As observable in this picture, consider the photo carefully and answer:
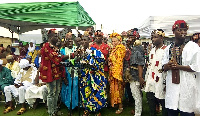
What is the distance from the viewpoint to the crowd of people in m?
2.60

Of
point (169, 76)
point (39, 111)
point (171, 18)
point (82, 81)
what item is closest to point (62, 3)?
point (82, 81)

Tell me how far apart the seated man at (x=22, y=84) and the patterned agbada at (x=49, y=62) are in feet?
4.83

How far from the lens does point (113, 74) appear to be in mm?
4480

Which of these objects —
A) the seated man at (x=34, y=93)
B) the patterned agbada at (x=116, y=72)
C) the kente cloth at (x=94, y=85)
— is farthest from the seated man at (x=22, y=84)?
the patterned agbada at (x=116, y=72)

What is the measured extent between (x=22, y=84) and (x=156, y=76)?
3891 mm

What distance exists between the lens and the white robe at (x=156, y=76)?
3.28 metres

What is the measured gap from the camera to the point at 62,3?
19.7 feet

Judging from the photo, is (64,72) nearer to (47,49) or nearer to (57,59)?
(57,59)

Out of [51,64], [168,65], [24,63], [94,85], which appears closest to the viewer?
[168,65]

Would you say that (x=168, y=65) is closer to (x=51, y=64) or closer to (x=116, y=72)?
(x=116, y=72)

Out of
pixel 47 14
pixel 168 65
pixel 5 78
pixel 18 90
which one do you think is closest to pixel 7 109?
pixel 18 90

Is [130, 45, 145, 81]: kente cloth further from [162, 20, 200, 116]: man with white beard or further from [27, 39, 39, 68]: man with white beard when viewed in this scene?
[27, 39, 39, 68]: man with white beard

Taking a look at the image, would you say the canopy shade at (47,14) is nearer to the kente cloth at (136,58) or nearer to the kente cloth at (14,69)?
the kente cloth at (14,69)

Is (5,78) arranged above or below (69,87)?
above
